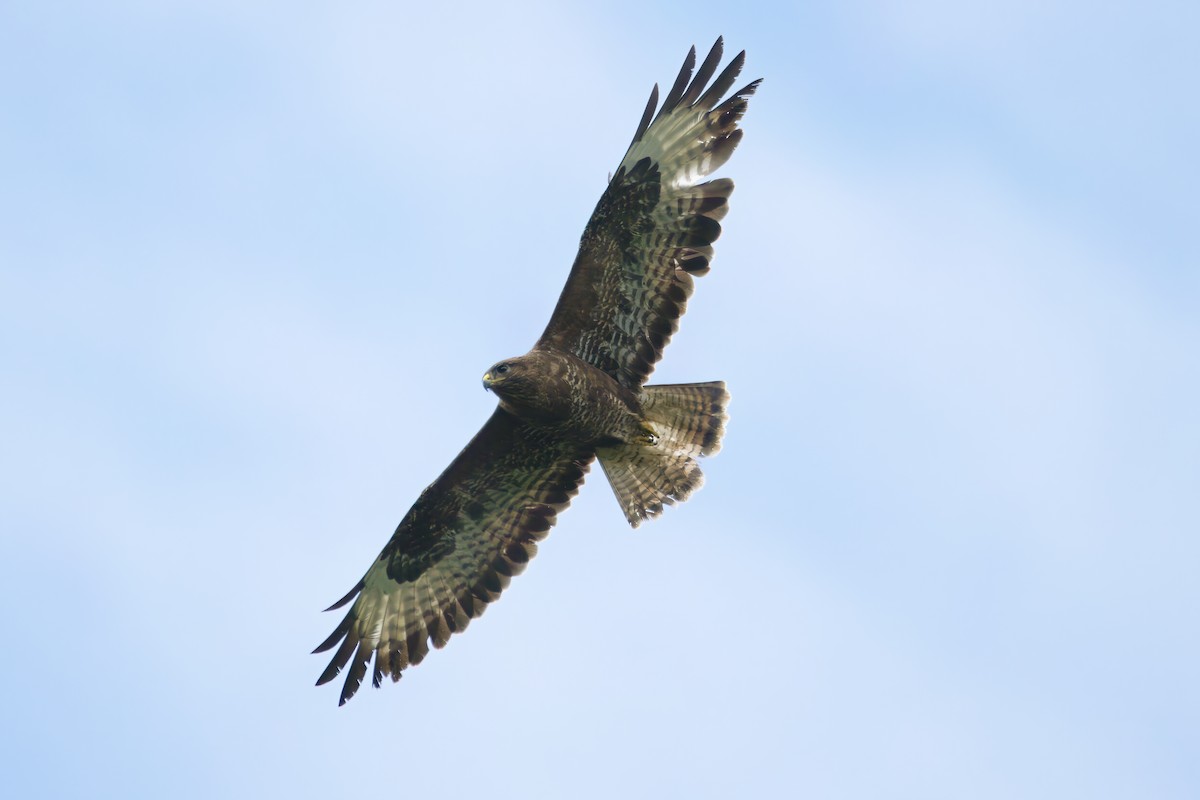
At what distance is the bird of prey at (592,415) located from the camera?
13953mm

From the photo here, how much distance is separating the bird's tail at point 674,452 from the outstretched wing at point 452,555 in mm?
470

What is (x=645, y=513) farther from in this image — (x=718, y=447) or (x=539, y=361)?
(x=539, y=361)

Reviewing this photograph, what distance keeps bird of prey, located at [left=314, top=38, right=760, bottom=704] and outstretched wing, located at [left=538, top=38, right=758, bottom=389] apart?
1cm

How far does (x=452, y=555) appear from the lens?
15.0m

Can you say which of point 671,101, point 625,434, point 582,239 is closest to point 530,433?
point 625,434

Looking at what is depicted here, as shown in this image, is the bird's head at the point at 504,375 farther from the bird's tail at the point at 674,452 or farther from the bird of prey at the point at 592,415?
the bird's tail at the point at 674,452

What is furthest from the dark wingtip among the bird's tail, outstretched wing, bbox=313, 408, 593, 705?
the bird's tail

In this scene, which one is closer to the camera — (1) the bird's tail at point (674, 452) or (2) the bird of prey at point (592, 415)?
(2) the bird of prey at point (592, 415)

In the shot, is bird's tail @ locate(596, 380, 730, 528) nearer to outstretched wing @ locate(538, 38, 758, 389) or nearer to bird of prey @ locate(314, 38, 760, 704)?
bird of prey @ locate(314, 38, 760, 704)

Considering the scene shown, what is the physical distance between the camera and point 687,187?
1395cm

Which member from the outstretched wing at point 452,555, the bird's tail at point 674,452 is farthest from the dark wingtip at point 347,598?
the bird's tail at point 674,452

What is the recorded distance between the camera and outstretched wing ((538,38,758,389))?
1395 cm

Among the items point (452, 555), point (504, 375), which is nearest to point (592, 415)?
point (504, 375)

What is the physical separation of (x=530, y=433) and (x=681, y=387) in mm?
1352
